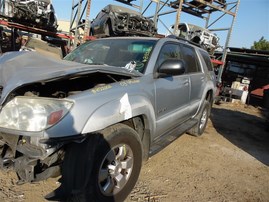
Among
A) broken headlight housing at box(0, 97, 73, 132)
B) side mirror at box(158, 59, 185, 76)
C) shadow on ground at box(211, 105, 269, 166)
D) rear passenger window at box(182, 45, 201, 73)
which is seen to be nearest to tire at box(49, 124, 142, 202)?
broken headlight housing at box(0, 97, 73, 132)

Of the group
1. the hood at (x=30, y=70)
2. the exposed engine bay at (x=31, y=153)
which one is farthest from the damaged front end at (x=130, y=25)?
the exposed engine bay at (x=31, y=153)

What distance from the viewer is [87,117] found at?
228 centimetres

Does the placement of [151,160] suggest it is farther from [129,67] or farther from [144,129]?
[129,67]

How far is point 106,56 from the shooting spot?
12.4ft

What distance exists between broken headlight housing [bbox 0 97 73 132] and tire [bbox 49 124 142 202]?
1.02 ft

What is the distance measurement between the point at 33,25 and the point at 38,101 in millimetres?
8750

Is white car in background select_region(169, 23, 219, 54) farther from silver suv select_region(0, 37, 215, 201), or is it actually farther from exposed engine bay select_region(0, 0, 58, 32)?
silver suv select_region(0, 37, 215, 201)

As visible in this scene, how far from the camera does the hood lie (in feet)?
7.37

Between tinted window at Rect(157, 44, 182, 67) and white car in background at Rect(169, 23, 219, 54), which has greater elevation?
white car in background at Rect(169, 23, 219, 54)

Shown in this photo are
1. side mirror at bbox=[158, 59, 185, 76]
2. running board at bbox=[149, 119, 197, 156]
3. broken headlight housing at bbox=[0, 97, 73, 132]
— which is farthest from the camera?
running board at bbox=[149, 119, 197, 156]

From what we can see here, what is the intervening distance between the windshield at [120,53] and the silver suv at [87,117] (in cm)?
1

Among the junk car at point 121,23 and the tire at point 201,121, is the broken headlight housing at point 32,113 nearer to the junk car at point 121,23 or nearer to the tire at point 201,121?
the tire at point 201,121

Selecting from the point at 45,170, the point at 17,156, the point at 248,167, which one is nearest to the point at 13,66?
the point at 17,156

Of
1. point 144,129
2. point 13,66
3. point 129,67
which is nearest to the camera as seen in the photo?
point 13,66
